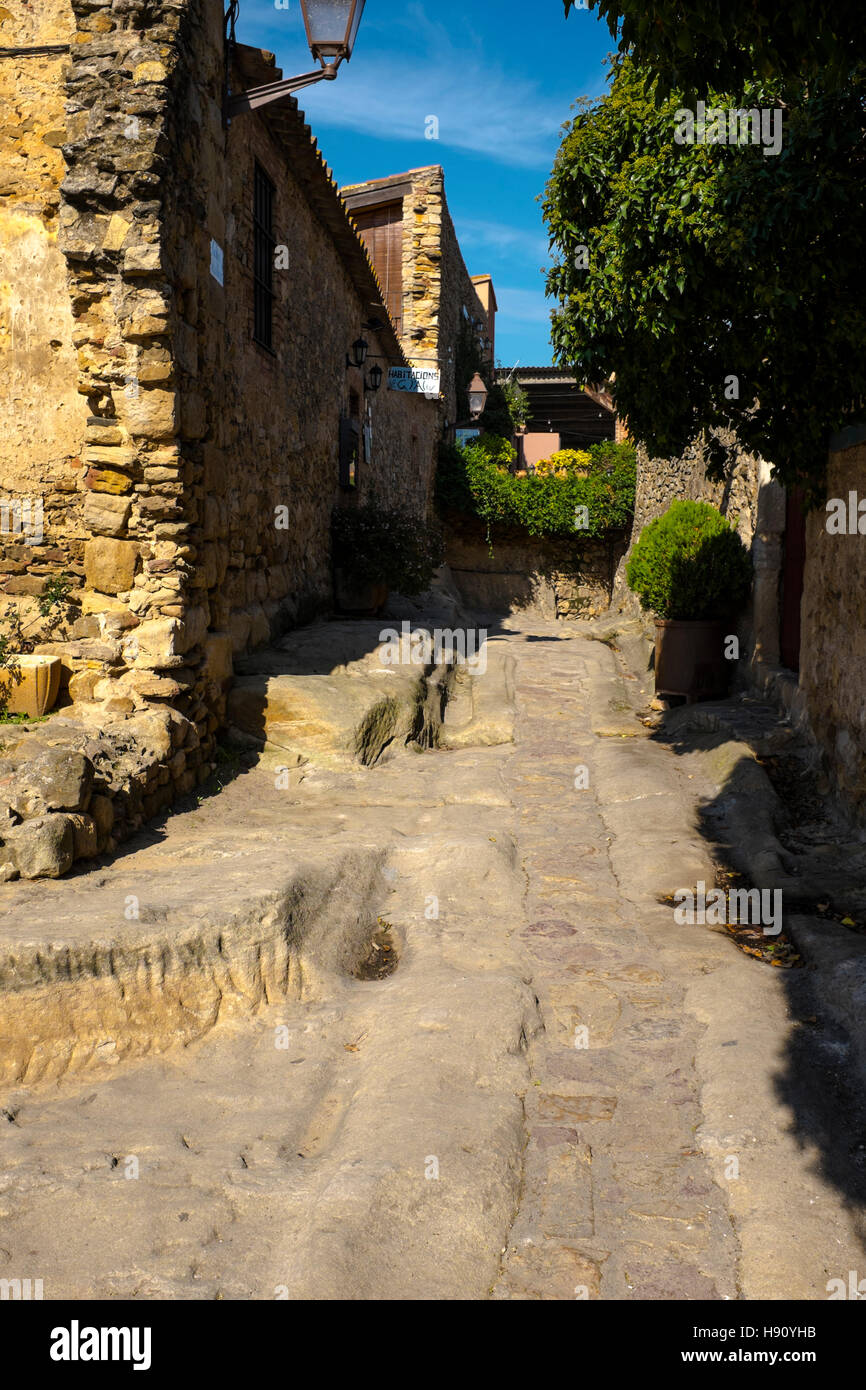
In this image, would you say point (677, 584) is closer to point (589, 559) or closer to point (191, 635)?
point (191, 635)

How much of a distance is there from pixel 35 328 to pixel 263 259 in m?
3.15

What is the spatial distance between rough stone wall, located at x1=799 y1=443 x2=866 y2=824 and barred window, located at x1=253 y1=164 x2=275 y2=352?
4.88 metres

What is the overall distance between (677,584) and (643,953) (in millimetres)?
5886

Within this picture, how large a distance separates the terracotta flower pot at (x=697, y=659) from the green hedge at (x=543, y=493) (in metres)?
10.2

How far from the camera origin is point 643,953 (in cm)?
505

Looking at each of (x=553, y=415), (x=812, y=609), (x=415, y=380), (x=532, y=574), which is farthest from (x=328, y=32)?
(x=553, y=415)

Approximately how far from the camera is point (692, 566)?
1020cm

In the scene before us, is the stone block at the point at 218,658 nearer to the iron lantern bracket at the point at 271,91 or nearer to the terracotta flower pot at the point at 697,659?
the iron lantern bracket at the point at 271,91

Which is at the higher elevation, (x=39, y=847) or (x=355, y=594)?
(x=355, y=594)

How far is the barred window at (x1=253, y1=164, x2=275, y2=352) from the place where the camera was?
28.6 feet

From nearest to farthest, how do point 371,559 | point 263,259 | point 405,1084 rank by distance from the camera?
point 405,1084
point 263,259
point 371,559

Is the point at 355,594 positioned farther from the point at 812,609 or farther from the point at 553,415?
the point at 553,415

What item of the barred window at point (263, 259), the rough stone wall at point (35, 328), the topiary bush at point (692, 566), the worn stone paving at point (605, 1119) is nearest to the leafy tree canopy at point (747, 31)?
the worn stone paving at point (605, 1119)

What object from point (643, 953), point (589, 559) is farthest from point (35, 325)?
point (589, 559)
